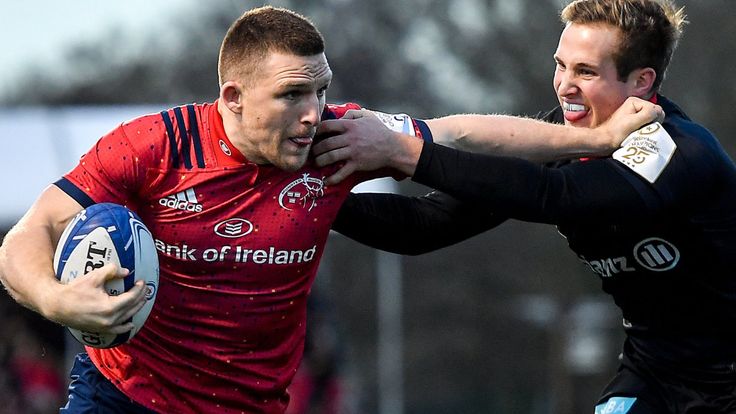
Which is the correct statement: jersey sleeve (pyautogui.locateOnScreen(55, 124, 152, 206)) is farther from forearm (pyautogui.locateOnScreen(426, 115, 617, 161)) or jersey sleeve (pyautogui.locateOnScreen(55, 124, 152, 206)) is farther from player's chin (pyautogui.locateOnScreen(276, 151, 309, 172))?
forearm (pyautogui.locateOnScreen(426, 115, 617, 161))

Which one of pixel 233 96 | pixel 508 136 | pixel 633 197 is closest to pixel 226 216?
pixel 233 96

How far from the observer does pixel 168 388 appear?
5.53 metres

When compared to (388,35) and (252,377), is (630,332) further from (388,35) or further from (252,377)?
(388,35)

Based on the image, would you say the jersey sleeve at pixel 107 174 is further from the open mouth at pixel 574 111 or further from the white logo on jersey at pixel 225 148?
the open mouth at pixel 574 111

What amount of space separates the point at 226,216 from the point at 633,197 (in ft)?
5.65

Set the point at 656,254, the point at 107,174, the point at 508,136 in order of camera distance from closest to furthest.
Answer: the point at 107,174, the point at 656,254, the point at 508,136

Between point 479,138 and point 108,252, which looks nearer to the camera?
point 108,252

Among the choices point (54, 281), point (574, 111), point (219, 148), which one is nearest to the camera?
point (54, 281)

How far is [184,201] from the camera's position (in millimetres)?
5398

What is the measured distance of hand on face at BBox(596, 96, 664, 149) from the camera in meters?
5.77

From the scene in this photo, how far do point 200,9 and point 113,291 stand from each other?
93.8 feet

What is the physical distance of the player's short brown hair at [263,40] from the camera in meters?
5.38

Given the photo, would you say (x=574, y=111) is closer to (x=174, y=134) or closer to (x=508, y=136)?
(x=508, y=136)

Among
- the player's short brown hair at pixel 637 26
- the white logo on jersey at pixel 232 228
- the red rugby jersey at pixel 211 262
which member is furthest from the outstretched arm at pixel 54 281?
the player's short brown hair at pixel 637 26
